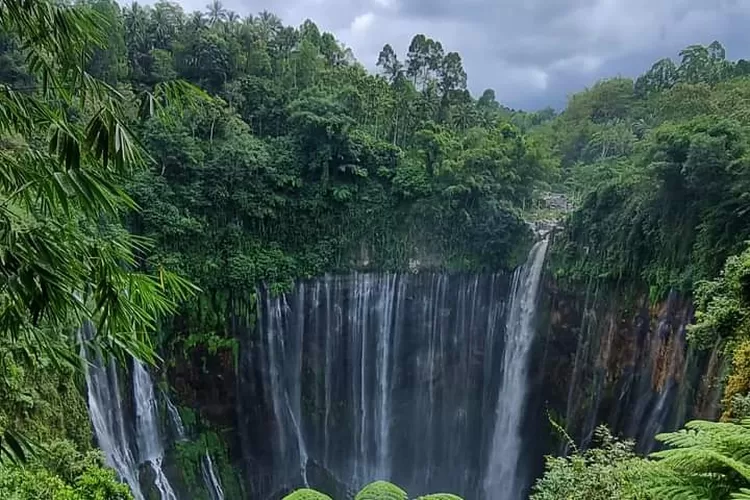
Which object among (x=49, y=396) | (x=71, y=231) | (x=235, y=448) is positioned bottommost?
(x=235, y=448)

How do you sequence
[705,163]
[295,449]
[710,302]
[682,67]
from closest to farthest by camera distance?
[710,302], [705,163], [295,449], [682,67]

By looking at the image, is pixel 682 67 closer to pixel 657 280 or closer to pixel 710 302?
pixel 657 280

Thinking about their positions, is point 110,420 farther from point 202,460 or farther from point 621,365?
point 621,365

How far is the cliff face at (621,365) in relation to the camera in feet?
30.9

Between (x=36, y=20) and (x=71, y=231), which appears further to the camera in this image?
Answer: (x=71, y=231)

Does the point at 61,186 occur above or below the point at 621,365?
above

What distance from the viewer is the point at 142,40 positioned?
18172mm

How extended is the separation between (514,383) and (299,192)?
7.94 meters

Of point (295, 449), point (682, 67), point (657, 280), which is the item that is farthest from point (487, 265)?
point (682, 67)

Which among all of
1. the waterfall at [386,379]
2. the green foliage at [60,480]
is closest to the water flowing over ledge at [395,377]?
the waterfall at [386,379]

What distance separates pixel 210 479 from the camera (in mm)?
13188

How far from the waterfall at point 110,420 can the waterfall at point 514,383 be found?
29.7 ft

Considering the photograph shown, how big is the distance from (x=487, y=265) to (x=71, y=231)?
44.6 ft

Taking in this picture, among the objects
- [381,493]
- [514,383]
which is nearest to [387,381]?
[514,383]
